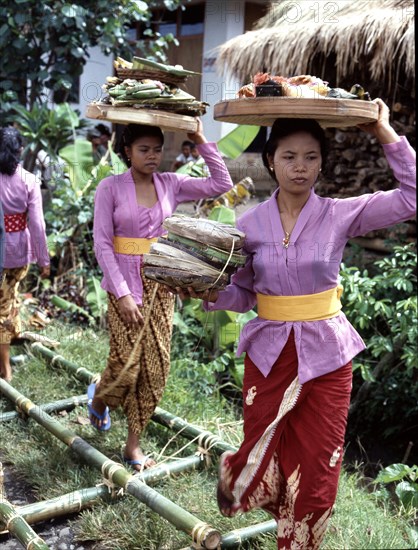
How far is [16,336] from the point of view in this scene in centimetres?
581

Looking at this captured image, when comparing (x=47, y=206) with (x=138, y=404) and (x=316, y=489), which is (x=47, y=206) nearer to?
(x=138, y=404)

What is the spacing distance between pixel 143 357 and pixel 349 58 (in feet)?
13.0

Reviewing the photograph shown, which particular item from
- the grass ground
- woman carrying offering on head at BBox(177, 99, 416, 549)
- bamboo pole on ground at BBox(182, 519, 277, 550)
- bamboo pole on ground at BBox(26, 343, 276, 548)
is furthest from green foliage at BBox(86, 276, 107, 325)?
woman carrying offering on head at BBox(177, 99, 416, 549)

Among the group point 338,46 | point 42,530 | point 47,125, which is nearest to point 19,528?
point 42,530

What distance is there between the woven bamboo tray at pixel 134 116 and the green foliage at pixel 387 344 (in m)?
2.23

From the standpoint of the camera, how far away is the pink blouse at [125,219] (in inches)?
155

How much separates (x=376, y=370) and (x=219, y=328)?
1.34m

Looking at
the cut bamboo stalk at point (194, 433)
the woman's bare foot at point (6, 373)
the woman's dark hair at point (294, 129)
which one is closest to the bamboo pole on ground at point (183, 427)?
the cut bamboo stalk at point (194, 433)

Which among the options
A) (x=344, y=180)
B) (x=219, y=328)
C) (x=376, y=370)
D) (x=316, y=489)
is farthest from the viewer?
(x=344, y=180)

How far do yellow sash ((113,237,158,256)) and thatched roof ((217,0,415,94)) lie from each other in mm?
3131

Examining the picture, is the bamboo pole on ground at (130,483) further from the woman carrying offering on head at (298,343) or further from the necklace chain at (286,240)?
the necklace chain at (286,240)

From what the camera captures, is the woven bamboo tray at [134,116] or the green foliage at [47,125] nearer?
the woven bamboo tray at [134,116]

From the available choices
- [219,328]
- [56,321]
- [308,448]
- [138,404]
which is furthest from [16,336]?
[308,448]

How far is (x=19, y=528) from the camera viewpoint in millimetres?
3232
